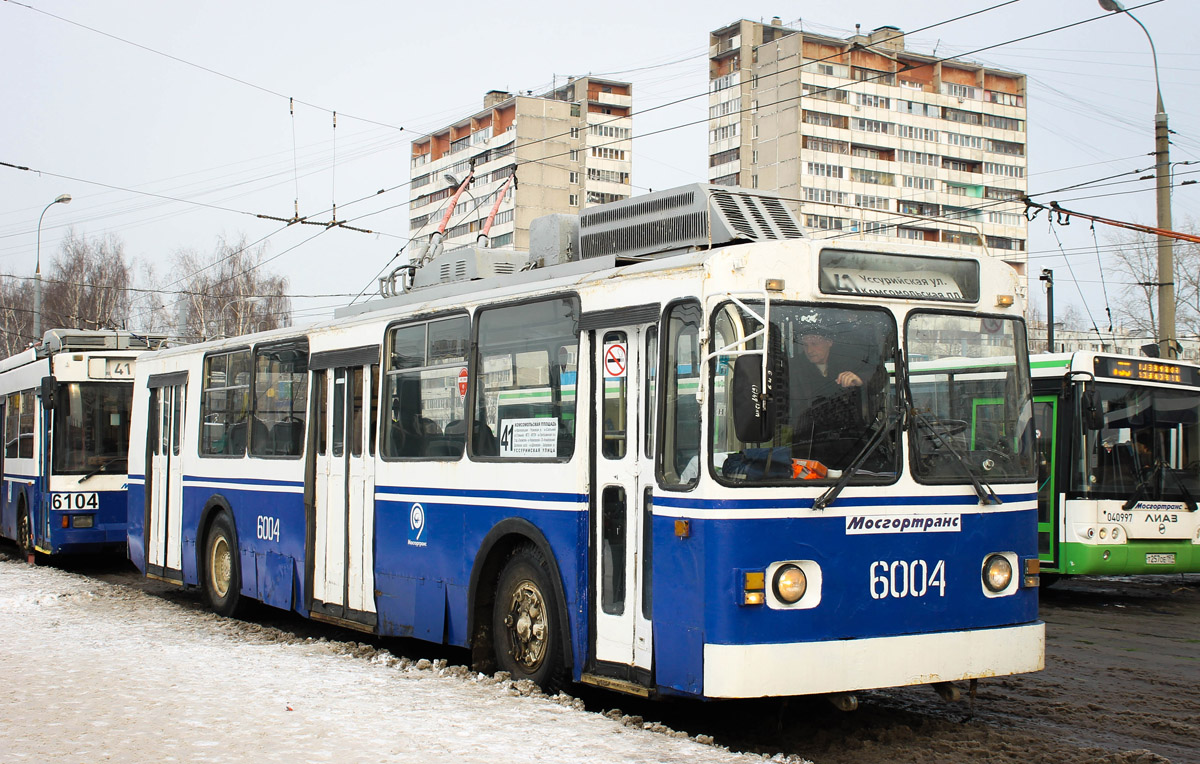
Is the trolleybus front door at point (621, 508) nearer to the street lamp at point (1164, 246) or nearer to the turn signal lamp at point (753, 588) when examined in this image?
the turn signal lamp at point (753, 588)

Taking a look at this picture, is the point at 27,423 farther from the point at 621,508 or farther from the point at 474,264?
the point at 621,508

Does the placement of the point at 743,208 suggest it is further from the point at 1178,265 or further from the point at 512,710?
the point at 1178,265

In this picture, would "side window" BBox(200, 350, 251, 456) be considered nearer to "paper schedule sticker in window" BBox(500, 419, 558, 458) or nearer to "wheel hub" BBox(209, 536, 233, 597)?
"wheel hub" BBox(209, 536, 233, 597)

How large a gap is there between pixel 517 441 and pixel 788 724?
2.49 meters

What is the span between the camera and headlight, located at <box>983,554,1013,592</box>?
711 cm

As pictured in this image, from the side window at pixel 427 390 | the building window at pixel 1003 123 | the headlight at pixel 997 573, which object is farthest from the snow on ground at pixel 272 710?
the building window at pixel 1003 123

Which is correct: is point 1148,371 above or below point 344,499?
above

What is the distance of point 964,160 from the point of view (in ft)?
314

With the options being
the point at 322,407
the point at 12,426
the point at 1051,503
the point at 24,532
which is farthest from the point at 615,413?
the point at 12,426

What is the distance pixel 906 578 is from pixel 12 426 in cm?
1701

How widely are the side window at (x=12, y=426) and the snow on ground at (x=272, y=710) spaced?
9.70 meters

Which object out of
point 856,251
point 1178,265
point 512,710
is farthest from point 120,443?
point 1178,265

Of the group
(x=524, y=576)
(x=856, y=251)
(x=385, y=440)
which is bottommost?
(x=524, y=576)

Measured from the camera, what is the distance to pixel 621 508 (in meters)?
7.30
